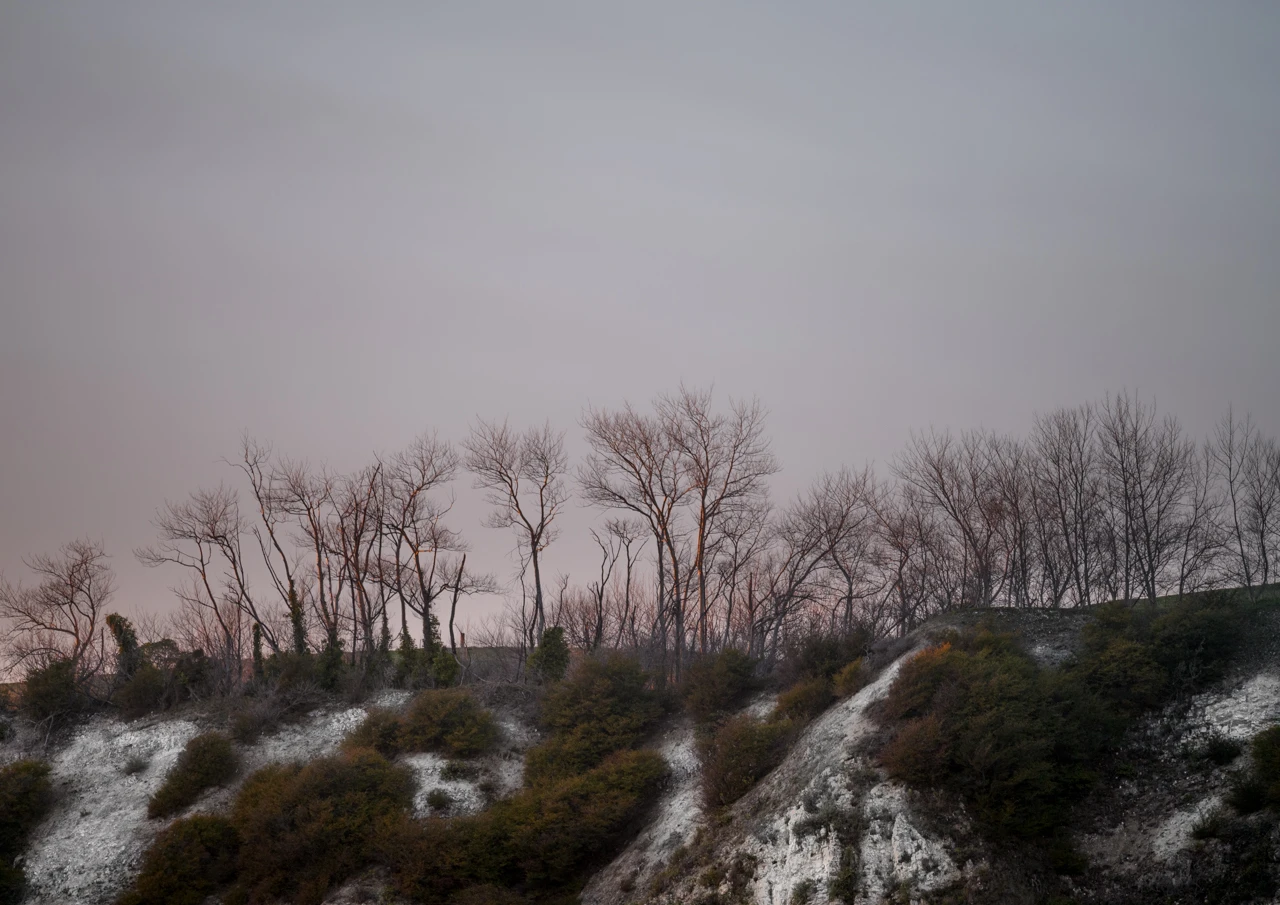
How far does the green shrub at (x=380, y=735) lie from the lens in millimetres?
32188

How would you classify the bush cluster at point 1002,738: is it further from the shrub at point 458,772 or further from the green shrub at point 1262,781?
the shrub at point 458,772

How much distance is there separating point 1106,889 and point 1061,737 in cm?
372

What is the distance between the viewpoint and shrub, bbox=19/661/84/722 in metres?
34.9

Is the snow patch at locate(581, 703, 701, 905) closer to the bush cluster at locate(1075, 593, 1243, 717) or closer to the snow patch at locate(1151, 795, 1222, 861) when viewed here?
the snow patch at locate(1151, 795, 1222, 861)

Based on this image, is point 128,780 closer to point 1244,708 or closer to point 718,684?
point 718,684

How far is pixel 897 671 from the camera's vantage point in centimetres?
2786

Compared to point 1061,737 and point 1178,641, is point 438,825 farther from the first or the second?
point 1178,641

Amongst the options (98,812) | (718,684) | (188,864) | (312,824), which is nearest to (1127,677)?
(718,684)

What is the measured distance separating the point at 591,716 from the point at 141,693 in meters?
18.5

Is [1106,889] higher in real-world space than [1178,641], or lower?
lower

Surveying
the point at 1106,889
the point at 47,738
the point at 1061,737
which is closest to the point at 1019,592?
the point at 1061,737

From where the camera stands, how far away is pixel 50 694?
35031 mm

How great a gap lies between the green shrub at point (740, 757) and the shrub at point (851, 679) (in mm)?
2141

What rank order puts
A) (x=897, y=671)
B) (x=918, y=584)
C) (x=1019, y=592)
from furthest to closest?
(x=918, y=584), (x=1019, y=592), (x=897, y=671)
